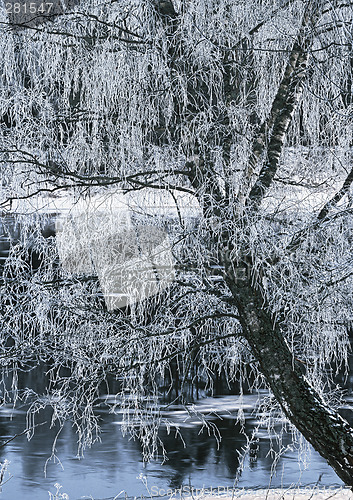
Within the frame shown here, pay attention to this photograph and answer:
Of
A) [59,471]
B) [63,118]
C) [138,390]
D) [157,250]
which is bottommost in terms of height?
[59,471]

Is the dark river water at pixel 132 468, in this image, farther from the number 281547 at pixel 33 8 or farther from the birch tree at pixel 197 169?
the number 281547 at pixel 33 8

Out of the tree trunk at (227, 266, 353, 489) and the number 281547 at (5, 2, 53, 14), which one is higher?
the number 281547 at (5, 2, 53, 14)

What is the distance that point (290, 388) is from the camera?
408 centimetres

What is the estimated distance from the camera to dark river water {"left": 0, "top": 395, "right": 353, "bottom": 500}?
9133mm

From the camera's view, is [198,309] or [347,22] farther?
[198,309]

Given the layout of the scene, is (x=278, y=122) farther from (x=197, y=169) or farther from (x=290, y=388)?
(x=290, y=388)

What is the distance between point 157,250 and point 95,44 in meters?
1.25

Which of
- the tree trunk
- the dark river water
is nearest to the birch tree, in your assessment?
the tree trunk

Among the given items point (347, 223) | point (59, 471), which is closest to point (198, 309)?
point (347, 223)

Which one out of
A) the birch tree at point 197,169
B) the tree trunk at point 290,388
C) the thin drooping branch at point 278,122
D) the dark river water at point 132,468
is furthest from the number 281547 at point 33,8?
the dark river water at point 132,468

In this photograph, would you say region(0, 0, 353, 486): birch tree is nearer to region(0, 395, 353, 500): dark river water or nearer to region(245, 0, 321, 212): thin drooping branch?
region(245, 0, 321, 212): thin drooping branch

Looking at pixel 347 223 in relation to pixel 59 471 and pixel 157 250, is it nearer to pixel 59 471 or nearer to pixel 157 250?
pixel 157 250

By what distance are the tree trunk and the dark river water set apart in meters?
4.18

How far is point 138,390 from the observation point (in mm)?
4559
